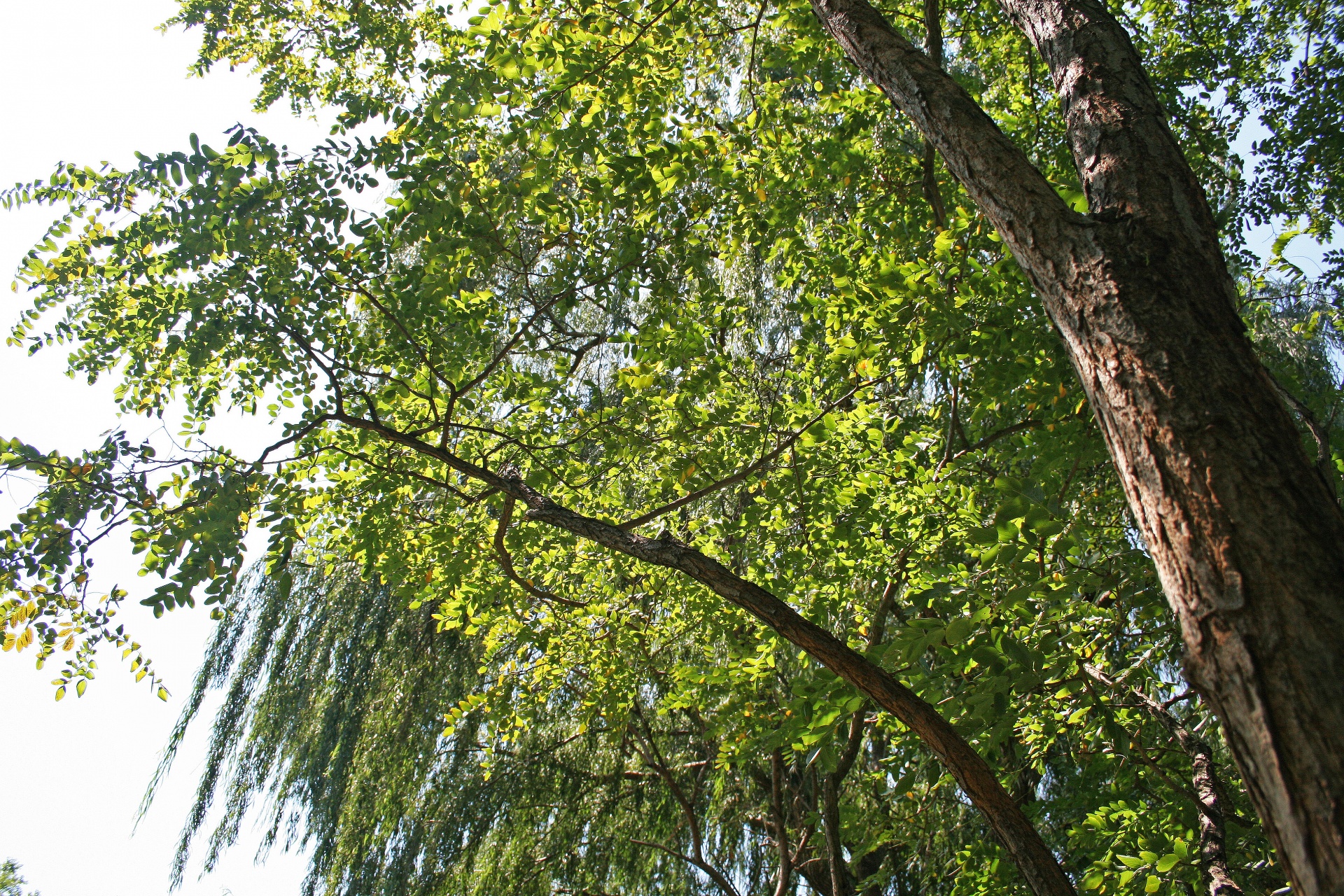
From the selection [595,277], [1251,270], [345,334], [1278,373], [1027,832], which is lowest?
[1027,832]

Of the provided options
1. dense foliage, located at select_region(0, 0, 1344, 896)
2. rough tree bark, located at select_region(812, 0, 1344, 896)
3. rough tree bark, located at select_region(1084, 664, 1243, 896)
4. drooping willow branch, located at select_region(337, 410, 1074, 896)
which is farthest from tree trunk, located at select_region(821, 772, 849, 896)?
rough tree bark, located at select_region(812, 0, 1344, 896)

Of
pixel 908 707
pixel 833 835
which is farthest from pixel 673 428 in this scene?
pixel 833 835

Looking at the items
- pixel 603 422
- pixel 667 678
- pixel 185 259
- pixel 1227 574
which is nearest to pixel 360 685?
pixel 667 678

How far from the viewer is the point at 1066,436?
249 centimetres

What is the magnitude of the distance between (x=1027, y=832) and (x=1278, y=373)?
3.05 meters

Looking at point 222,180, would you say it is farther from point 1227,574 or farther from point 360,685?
point 360,685

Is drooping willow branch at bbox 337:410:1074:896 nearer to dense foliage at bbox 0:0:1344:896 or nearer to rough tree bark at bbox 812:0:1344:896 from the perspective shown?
dense foliage at bbox 0:0:1344:896

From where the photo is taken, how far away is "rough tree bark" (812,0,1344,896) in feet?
2.47

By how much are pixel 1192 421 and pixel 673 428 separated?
2.00 m

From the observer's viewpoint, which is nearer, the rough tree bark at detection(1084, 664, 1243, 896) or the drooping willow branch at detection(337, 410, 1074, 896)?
the drooping willow branch at detection(337, 410, 1074, 896)

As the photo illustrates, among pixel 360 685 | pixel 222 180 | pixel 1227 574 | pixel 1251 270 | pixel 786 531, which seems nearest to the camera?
pixel 1227 574

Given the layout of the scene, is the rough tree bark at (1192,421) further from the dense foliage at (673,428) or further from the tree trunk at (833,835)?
the tree trunk at (833,835)

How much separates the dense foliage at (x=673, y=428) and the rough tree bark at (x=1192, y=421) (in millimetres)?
277

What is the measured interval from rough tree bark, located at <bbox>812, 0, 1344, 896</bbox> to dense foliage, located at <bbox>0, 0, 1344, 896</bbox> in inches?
10.9
